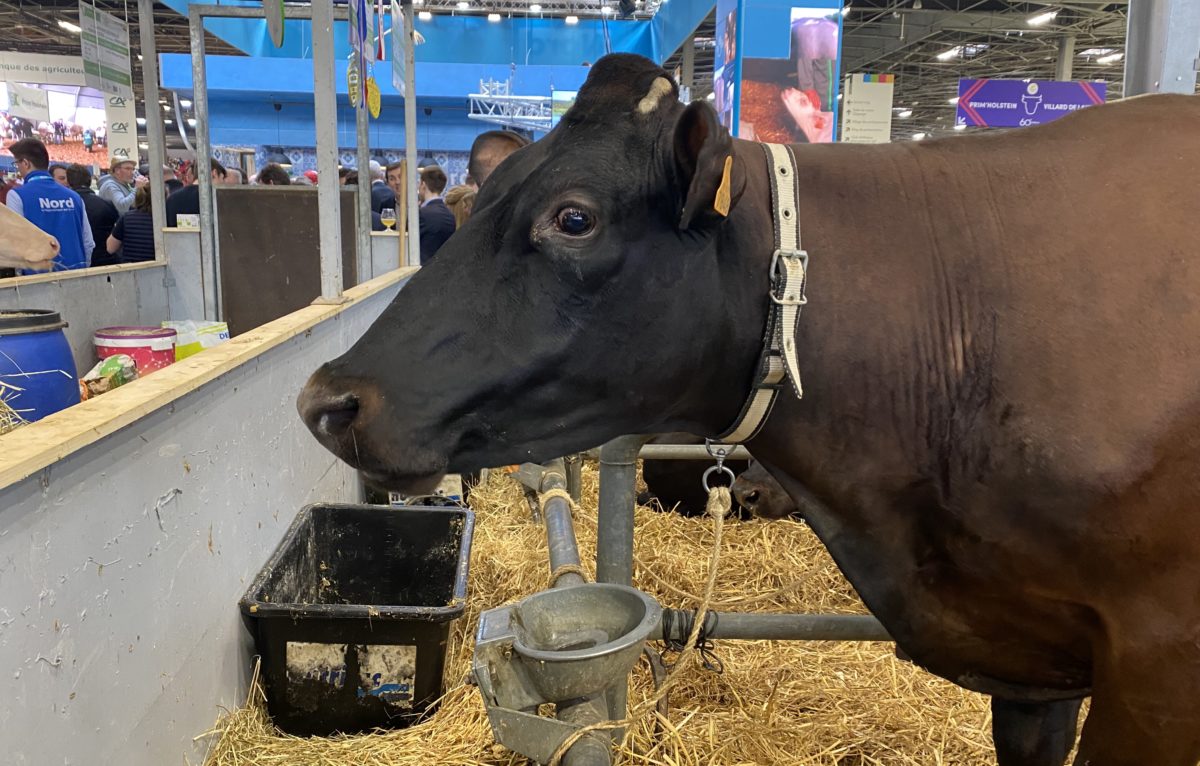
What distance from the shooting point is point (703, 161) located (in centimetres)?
130

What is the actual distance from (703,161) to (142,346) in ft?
12.9

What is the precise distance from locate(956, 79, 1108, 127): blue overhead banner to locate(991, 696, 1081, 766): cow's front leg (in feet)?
40.1

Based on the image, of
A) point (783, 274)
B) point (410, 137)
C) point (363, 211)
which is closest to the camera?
point (783, 274)

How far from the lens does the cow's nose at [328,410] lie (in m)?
1.36

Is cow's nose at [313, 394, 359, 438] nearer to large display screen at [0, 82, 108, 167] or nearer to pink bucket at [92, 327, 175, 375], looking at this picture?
pink bucket at [92, 327, 175, 375]

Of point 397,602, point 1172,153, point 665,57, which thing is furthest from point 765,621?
point 665,57

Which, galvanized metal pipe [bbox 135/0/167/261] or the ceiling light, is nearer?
galvanized metal pipe [bbox 135/0/167/261]

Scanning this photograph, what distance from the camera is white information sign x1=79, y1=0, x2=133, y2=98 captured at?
5996 mm

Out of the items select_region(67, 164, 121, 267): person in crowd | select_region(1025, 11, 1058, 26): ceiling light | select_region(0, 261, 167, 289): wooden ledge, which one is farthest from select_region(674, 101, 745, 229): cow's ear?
select_region(1025, 11, 1058, 26): ceiling light

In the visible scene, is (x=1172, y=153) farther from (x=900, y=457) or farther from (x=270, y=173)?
(x=270, y=173)

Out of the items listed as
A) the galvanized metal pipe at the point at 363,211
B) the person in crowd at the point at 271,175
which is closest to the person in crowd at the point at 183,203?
the person in crowd at the point at 271,175

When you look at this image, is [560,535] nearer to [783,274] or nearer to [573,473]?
[573,473]

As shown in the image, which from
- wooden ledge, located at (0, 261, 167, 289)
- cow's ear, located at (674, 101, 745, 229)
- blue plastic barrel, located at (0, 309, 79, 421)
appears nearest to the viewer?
cow's ear, located at (674, 101, 745, 229)

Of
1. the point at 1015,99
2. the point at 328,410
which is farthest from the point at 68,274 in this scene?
the point at 1015,99
